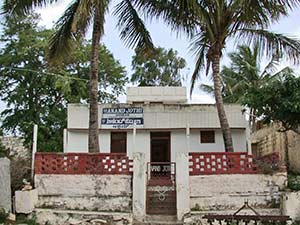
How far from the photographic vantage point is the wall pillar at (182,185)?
476 inches

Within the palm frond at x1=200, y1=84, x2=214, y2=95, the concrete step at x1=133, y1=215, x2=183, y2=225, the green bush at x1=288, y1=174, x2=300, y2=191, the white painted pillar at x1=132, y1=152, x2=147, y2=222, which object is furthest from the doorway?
the palm frond at x1=200, y1=84, x2=214, y2=95

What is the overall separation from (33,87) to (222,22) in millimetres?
13093

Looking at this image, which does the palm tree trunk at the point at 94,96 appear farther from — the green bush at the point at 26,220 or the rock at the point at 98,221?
the green bush at the point at 26,220

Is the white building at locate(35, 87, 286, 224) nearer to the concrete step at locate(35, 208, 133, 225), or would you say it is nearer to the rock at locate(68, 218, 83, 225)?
the concrete step at locate(35, 208, 133, 225)

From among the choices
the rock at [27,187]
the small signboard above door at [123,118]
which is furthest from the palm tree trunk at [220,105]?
the rock at [27,187]

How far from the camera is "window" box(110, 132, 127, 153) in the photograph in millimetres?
18375

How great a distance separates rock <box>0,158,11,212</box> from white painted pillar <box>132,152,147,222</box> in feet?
11.5

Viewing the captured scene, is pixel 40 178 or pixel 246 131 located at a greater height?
pixel 246 131

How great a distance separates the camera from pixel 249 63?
28.1m

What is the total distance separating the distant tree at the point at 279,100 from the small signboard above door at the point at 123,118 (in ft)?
17.7

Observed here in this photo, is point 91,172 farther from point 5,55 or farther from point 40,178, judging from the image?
point 5,55

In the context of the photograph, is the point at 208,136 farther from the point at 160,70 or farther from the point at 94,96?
the point at 160,70

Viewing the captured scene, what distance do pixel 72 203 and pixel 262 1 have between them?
8.79 metres

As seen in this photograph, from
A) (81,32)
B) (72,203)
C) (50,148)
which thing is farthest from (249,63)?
(72,203)
